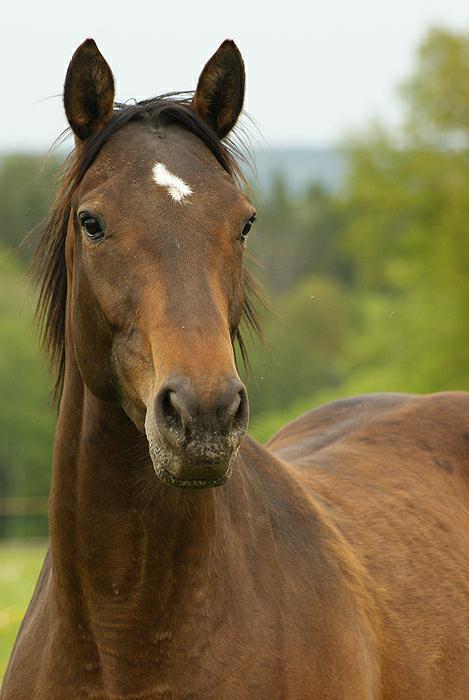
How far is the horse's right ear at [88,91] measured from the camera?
370 centimetres

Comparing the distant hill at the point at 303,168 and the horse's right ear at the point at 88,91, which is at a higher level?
the distant hill at the point at 303,168

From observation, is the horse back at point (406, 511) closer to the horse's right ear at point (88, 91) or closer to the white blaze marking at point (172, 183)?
the white blaze marking at point (172, 183)

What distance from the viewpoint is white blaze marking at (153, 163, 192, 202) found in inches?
137

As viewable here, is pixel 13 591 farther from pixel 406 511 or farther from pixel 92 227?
pixel 92 227

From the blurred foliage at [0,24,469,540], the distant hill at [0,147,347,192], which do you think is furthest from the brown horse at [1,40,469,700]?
the distant hill at [0,147,347,192]

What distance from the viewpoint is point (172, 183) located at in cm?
350

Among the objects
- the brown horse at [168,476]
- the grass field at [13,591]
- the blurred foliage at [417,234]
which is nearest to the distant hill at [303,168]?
the blurred foliage at [417,234]

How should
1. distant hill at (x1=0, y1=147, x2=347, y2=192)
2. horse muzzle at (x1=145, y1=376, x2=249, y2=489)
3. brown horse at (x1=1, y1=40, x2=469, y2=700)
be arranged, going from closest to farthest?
horse muzzle at (x1=145, y1=376, x2=249, y2=489)
brown horse at (x1=1, y1=40, x2=469, y2=700)
distant hill at (x1=0, y1=147, x2=347, y2=192)

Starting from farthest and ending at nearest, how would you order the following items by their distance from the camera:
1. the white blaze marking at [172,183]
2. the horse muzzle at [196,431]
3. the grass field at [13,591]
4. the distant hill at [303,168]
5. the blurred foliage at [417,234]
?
the distant hill at [303,168]
the blurred foliage at [417,234]
the grass field at [13,591]
the white blaze marking at [172,183]
the horse muzzle at [196,431]

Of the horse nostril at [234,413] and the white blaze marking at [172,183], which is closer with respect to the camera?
the horse nostril at [234,413]

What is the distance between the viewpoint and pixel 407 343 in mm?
38281

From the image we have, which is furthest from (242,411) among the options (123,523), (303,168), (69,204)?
(303,168)

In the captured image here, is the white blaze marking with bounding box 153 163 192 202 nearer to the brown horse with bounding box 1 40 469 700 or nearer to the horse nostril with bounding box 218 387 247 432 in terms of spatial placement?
the brown horse with bounding box 1 40 469 700

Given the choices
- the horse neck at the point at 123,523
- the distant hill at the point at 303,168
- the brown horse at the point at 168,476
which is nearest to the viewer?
the brown horse at the point at 168,476
